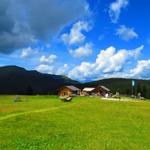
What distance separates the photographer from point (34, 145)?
1330 inches

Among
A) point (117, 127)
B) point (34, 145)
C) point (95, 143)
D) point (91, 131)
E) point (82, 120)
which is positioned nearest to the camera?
point (34, 145)

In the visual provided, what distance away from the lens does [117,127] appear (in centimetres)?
4938

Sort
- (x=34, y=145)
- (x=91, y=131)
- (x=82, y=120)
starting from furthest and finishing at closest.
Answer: (x=82, y=120), (x=91, y=131), (x=34, y=145)

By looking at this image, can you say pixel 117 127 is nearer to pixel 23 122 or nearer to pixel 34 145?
pixel 23 122

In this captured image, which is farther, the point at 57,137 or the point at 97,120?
the point at 97,120

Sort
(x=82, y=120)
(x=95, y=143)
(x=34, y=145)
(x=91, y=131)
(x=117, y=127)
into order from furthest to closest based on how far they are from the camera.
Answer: (x=82, y=120) < (x=117, y=127) < (x=91, y=131) < (x=95, y=143) < (x=34, y=145)

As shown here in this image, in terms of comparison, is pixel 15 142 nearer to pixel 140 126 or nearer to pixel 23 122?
pixel 23 122

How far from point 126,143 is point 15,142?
38.9ft

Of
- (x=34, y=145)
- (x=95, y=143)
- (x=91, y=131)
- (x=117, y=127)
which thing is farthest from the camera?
(x=117, y=127)

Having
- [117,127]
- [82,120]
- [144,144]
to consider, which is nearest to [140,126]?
[117,127]

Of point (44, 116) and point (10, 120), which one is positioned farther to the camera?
point (44, 116)

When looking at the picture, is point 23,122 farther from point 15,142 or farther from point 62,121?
point 15,142

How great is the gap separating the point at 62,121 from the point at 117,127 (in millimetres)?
7530

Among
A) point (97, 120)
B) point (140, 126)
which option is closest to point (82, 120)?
point (97, 120)
